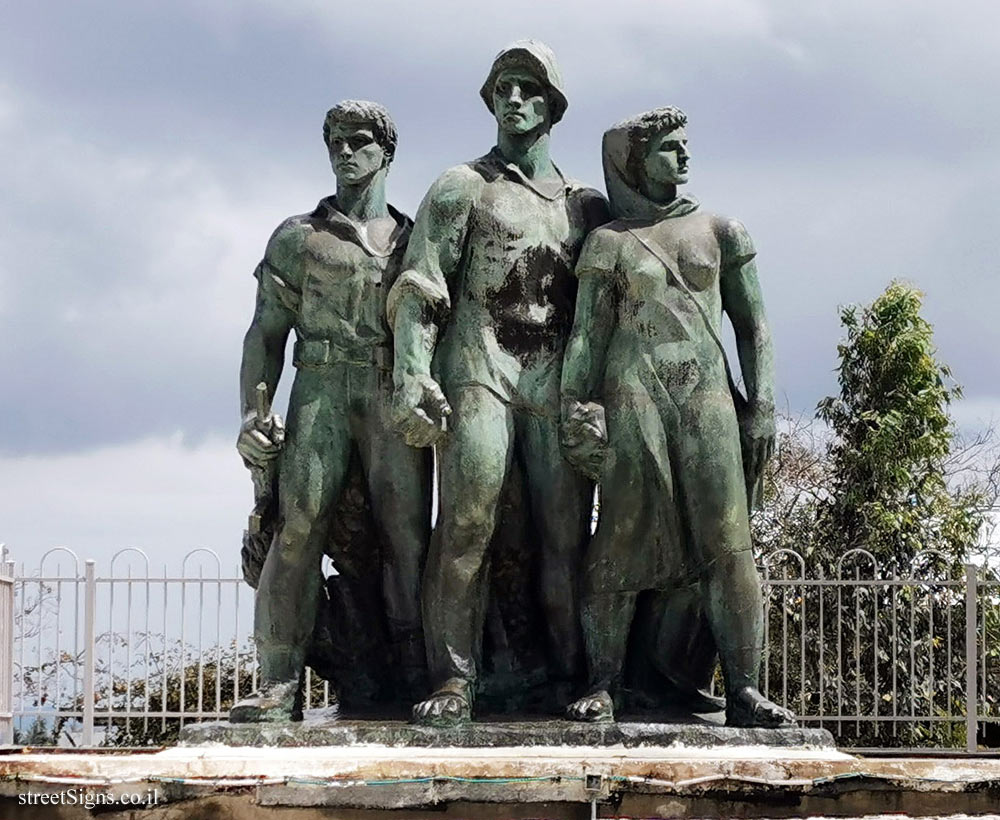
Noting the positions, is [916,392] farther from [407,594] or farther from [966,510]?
[407,594]

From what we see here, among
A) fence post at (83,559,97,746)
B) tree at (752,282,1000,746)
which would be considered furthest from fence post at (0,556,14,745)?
tree at (752,282,1000,746)

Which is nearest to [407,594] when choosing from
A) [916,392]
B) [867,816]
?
[867,816]

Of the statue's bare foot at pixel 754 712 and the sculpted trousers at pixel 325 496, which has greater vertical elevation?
the sculpted trousers at pixel 325 496

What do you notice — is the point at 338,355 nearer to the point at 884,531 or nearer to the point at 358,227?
the point at 358,227

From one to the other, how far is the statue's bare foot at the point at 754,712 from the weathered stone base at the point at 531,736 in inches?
1.8

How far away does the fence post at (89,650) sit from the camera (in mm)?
13914

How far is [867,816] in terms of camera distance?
21.4ft

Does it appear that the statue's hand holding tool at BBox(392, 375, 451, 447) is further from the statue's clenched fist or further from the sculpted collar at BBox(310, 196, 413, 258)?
the sculpted collar at BBox(310, 196, 413, 258)

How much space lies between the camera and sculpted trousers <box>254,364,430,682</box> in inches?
292

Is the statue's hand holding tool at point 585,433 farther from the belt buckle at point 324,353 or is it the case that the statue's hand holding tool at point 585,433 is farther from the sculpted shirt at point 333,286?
the belt buckle at point 324,353

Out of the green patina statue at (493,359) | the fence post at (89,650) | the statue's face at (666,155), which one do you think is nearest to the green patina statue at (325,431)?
the green patina statue at (493,359)

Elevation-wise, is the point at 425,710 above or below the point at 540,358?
below

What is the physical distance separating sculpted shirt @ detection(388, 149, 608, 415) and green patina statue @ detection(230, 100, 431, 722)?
0.29 metres

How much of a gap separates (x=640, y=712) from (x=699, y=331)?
1583mm
